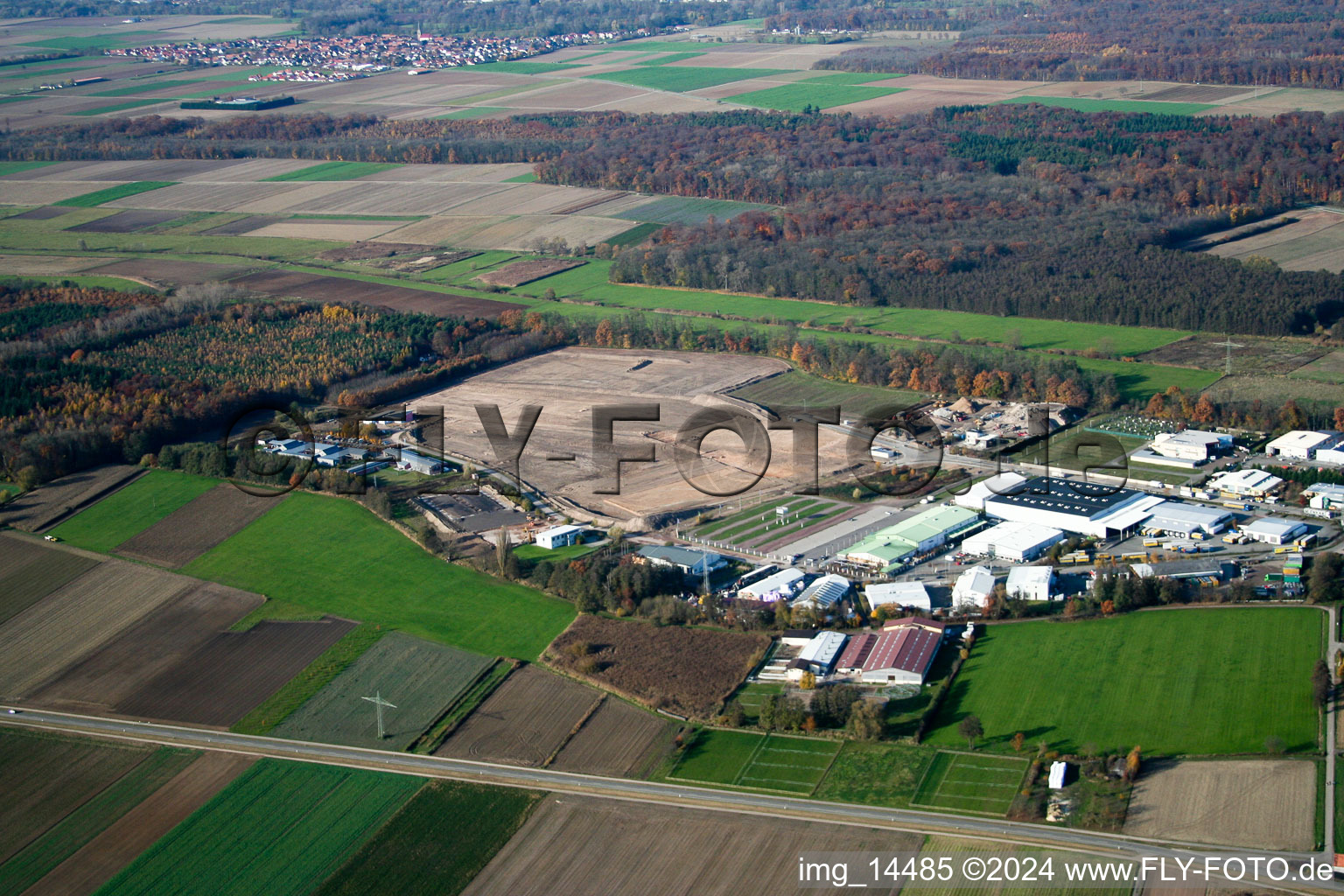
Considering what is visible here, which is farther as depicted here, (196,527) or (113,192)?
(113,192)

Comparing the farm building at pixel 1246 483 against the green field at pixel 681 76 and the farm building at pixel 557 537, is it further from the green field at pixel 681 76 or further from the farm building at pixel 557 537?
the green field at pixel 681 76

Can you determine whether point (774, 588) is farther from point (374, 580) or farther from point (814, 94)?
point (814, 94)

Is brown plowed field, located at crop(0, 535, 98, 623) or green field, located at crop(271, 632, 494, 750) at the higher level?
brown plowed field, located at crop(0, 535, 98, 623)

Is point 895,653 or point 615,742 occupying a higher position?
point 895,653

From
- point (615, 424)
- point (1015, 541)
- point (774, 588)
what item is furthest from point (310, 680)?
point (615, 424)

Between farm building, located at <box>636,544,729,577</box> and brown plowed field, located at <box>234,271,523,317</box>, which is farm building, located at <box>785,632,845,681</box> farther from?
brown plowed field, located at <box>234,271,523,317</box>

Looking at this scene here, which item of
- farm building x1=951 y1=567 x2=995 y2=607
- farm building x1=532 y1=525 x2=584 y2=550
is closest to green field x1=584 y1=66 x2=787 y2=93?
farm building x1=532 y1=525 x2=584 y2=550

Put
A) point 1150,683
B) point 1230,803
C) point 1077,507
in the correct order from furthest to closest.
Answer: point 1077,507
point 1150,683
point 1230,803
